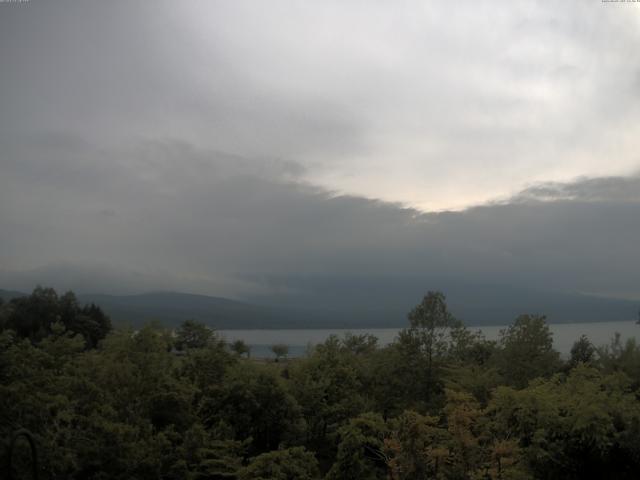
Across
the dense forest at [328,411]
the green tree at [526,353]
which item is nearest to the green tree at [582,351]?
the dense forest at [328,411]

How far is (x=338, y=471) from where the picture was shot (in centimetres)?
1684

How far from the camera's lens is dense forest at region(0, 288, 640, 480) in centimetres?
1600

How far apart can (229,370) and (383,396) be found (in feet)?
26.5

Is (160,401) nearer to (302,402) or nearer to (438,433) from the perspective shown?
(302,402)

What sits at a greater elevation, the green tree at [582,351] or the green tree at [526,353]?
the green tree at [526,353]

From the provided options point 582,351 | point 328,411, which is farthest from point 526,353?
point 582,351

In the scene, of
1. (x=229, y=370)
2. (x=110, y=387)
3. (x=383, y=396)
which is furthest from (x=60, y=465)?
(x=383, y=396)

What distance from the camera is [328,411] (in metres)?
23.5

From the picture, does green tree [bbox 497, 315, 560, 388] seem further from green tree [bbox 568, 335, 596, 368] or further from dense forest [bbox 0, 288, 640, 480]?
green tree [bbox 568, 335, 596, 368]

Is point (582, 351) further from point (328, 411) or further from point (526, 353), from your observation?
point (328, 411)

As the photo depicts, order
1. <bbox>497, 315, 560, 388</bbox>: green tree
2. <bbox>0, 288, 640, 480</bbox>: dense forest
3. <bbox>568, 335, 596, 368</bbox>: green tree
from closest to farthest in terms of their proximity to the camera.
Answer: <bbox>0, 288, 640, 480</bbox>: dense forest < <bbox>497, 315, 560, 388</bbox>: green tree < <bbox>568, 335, 596, 368</bbox>: green tree

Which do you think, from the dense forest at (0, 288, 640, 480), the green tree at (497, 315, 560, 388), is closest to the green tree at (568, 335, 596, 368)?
the dense forest at (0, 288, 640, 480)

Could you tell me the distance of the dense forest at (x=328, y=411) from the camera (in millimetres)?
16000

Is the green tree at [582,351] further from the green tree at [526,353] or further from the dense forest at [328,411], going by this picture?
the green tree at [526,353]
